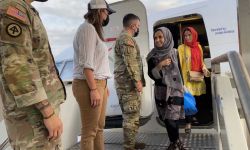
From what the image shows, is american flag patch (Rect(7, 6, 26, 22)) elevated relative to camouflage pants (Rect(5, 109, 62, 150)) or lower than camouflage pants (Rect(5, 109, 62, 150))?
elevated

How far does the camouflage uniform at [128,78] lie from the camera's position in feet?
11.8

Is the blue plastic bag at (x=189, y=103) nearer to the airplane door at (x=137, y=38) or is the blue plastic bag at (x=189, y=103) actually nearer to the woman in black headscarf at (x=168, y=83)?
the woman in black headscarf at (x=168, y=83)

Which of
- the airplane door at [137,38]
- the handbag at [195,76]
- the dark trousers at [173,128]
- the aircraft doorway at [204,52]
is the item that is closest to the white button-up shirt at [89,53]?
the dark trousers at [173,128]

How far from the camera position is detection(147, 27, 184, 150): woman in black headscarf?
369 cm

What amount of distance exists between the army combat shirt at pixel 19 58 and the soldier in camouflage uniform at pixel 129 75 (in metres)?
1.94

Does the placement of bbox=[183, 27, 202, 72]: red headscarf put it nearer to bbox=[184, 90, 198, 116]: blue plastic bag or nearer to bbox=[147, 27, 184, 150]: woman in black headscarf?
bbox=[184, 90, 198, 116]: blue plastic bag

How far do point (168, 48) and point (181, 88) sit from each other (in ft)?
1.50

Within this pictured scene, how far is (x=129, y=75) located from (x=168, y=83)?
0.43 m

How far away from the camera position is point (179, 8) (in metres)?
5.13

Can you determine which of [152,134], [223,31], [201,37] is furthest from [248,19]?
[201,37]

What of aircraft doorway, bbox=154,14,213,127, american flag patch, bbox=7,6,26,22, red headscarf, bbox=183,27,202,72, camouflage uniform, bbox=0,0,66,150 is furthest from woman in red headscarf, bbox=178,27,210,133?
american flag patch, bbox=7,6,26,22

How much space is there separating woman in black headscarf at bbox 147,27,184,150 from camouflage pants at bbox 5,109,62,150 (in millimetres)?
2208

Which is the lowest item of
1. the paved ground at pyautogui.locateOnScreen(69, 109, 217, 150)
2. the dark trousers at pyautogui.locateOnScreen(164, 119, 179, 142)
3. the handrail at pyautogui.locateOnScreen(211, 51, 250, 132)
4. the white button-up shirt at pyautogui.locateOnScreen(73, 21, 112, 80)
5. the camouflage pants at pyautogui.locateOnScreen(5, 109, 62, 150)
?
the paved ground at pyautogui.locateOnScreen(69, 109, 217, 150)

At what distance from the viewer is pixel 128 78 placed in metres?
3.69
